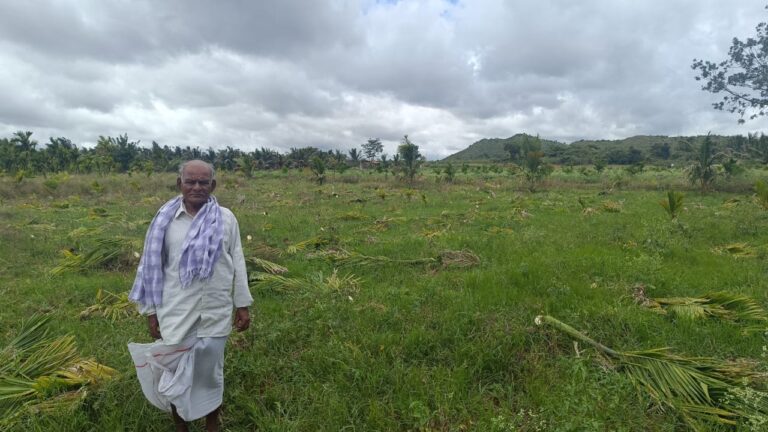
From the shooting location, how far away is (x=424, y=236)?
7.68m

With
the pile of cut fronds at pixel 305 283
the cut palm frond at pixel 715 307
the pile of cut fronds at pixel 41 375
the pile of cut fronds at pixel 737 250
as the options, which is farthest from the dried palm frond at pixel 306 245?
the pile of cut fronds at pixel 737 250

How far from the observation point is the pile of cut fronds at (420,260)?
5.66m

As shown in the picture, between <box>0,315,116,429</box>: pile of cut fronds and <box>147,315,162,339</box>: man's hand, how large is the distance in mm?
905

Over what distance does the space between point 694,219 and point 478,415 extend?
30.9ft

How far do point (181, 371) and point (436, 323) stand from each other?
90.2 inches

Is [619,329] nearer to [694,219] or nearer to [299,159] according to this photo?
[694,219]

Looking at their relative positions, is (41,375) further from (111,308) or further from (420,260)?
(420,260)

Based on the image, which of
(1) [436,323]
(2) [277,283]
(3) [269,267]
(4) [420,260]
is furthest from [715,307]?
(3) [269,267]

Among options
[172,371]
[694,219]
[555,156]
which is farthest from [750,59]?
[555,156]

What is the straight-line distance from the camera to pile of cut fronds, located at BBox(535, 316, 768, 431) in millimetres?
2342

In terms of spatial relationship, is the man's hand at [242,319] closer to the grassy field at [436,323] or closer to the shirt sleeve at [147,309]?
the shirt sleeve at [147,309]

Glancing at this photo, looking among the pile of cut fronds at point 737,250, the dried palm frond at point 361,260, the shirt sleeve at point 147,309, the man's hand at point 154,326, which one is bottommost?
the dried palm frond at point 361,260

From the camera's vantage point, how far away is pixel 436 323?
3.72m

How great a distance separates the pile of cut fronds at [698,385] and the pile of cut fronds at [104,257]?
6.88 meters
